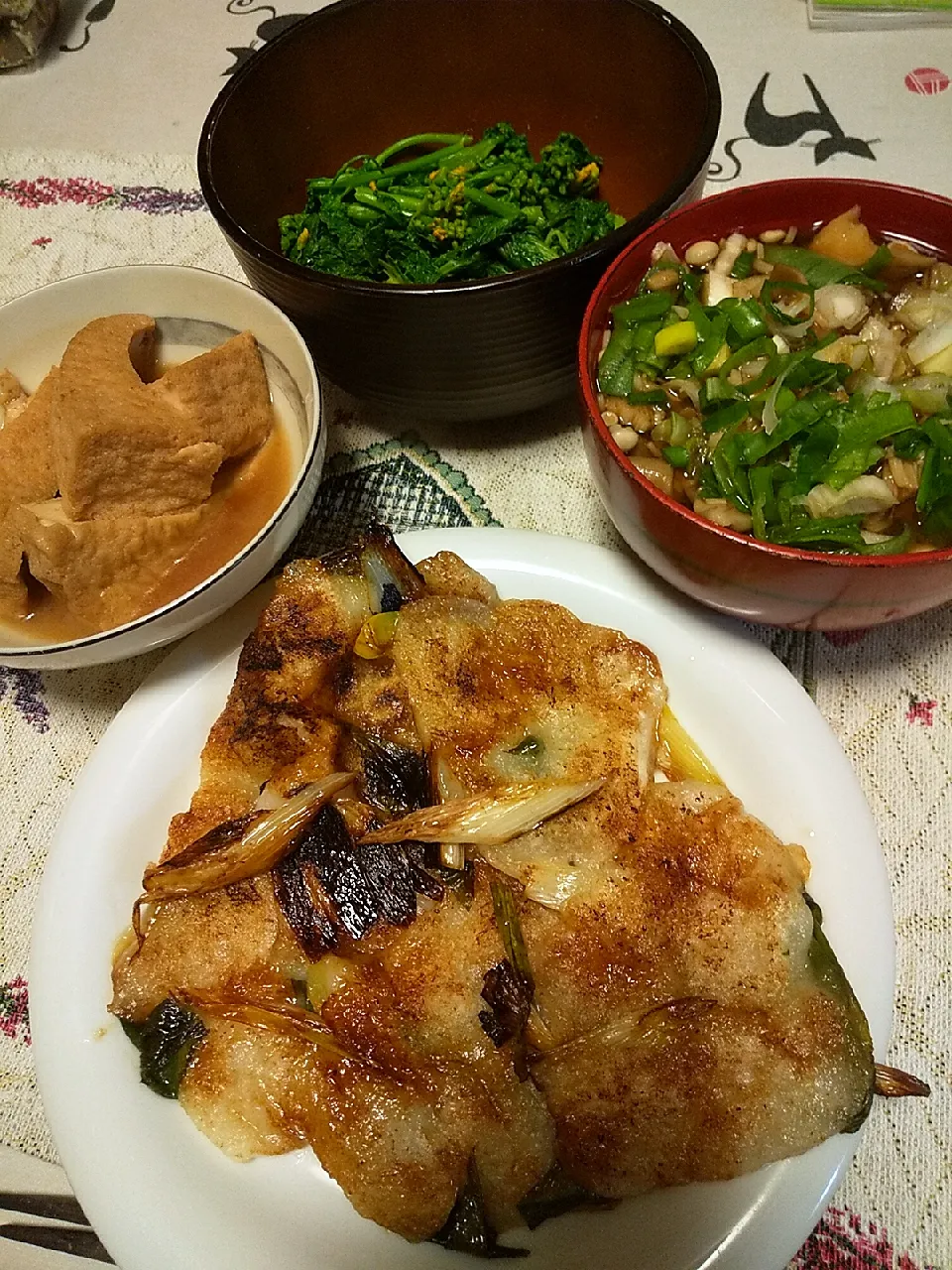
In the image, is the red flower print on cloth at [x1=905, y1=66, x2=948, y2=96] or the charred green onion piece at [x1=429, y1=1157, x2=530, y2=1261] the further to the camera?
the red flower print on cloth at [x1=905, y1=66, x2=948, y2=96]

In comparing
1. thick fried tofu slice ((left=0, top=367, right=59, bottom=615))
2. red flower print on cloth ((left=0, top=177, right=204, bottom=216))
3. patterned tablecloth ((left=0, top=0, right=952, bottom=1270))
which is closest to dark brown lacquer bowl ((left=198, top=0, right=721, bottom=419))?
patterned tablecloth ((left=0, top=0, right=952, bottom=1270))

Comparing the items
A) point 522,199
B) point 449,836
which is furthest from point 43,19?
point 449,836

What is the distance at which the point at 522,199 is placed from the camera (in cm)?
175

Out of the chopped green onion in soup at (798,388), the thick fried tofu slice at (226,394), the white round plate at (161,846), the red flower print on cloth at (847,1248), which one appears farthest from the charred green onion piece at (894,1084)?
the thick fried tofu slice at (226,394)

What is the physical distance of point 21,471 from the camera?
58.3 inches

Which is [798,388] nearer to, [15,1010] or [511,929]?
[511,929]

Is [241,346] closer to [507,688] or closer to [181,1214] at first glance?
[507,688]

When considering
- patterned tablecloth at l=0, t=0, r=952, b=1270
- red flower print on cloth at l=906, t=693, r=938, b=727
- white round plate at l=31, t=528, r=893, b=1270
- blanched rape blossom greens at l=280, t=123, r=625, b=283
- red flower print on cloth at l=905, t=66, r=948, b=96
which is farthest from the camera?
red flower print on cloth at l=905, t=66, r=948, b=96

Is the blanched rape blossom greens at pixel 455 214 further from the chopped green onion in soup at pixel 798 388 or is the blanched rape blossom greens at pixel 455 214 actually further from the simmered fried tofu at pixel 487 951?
the simmered fried tofu at pixel 487 951

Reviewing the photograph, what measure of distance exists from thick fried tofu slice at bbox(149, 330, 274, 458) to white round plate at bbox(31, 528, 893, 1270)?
306 mm

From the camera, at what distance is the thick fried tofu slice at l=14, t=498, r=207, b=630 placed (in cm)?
134

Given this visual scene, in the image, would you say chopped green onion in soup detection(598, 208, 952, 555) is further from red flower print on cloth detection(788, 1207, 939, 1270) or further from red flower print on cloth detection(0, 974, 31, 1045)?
red flower print on cloth detection(0, 974, 31, 1045)

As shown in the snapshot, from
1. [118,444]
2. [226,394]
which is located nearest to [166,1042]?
[118,444]

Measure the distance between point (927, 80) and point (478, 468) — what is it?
60.9 inches
